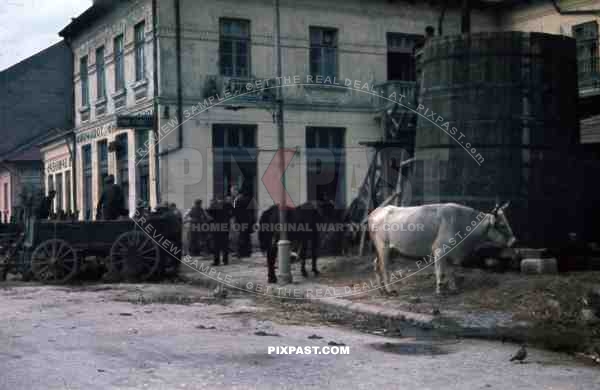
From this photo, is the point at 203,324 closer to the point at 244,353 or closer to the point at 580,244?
the point at 244,353

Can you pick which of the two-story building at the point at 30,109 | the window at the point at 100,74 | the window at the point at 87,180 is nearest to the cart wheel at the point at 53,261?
the window at the point at 100,74

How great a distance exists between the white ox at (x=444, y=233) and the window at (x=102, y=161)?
689 inches

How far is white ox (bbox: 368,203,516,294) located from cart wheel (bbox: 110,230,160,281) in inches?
214

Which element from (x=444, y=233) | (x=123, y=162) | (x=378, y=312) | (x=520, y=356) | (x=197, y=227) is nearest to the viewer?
(x=520, y=356)

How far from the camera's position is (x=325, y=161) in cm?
2481

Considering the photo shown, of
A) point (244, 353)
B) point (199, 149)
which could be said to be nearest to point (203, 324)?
point (244, 353)

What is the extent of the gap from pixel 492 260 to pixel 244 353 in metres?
5.68

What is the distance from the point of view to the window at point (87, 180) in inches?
1125

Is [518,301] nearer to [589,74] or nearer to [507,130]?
[507,130]

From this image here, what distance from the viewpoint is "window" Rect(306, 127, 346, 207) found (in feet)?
79.2

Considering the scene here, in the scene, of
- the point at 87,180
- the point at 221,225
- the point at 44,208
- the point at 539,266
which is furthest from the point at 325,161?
the point at 539,266

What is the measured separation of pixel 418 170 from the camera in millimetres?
12742

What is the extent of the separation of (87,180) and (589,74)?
17.7m

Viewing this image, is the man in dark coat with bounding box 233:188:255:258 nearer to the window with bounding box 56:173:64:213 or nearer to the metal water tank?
the metal water tank
